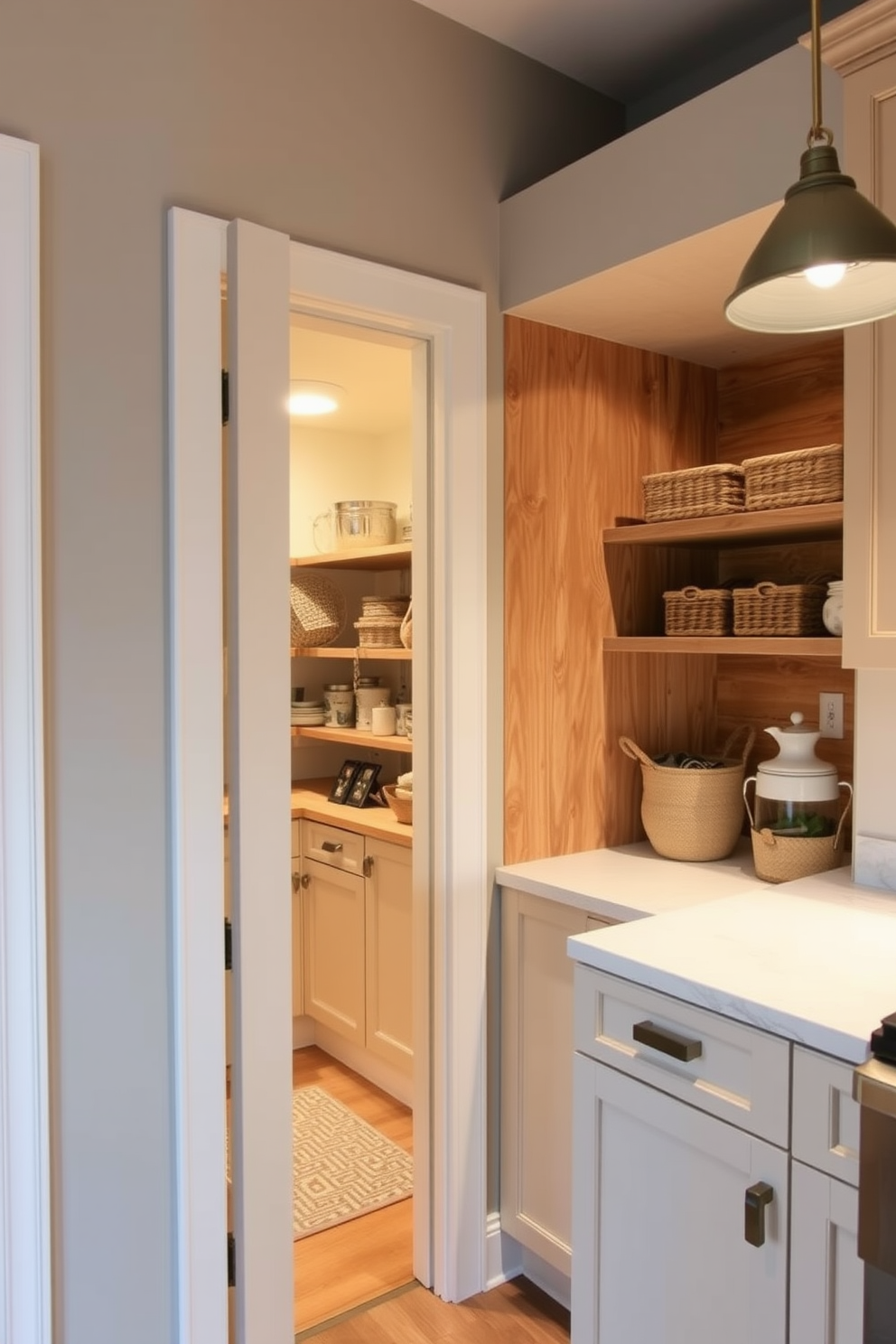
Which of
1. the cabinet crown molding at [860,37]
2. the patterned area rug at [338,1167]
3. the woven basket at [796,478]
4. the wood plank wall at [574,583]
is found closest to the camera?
the cabinet crown molding at [860,37]

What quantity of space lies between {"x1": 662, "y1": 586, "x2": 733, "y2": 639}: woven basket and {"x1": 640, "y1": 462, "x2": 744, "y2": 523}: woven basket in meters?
0.18

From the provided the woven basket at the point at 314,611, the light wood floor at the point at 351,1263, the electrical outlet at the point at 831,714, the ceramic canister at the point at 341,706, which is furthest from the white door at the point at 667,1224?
the woven basket at the point at 314,611

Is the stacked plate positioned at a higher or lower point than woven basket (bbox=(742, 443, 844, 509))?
lower

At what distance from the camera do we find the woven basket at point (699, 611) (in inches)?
87.4

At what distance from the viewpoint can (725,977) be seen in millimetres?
1354

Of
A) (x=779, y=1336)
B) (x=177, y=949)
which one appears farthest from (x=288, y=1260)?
(x=779, y=1336)

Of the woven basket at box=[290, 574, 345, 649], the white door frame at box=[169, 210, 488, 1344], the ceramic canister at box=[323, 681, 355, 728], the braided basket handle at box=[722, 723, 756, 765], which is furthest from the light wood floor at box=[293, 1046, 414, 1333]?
the woven basket at box=[290, 574, 345, 649]

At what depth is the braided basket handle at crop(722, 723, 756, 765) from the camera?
242cm

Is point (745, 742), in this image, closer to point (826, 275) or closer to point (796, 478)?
point (796, 478)

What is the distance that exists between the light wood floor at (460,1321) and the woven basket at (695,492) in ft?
5.78

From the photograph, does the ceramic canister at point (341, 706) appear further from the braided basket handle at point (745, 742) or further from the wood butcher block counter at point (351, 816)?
the braided basket handle at point (745, 742)

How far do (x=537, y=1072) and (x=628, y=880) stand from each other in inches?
18.4

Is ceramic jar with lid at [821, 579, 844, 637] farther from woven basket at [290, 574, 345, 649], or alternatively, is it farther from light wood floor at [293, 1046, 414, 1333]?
woven basket at [290, 574, 345, 649]

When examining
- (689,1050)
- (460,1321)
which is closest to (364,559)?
(460,1321)
